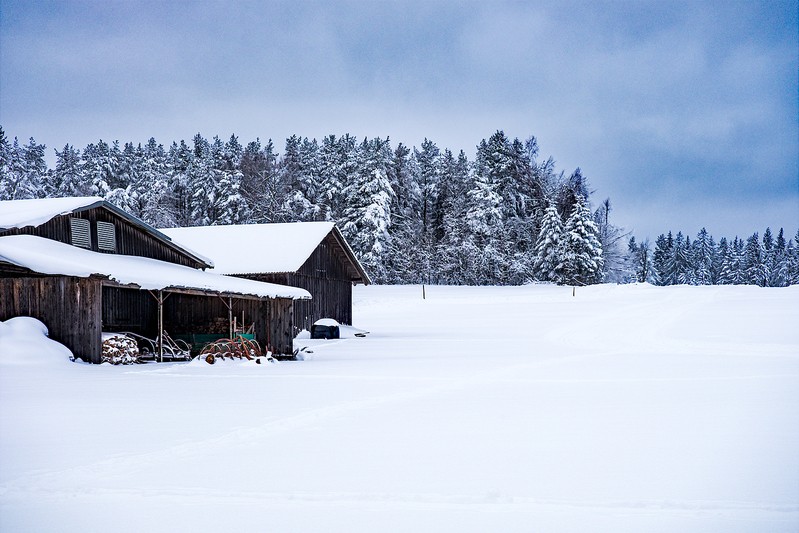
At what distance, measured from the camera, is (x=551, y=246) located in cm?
6638

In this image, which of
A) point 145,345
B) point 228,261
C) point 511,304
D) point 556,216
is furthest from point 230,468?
point 556,216

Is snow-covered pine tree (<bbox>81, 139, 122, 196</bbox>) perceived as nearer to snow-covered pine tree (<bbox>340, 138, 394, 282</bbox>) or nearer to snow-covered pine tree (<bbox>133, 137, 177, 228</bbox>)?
snow-covered pine tree (<bbox>133, 137, 177, 228</bbox>)

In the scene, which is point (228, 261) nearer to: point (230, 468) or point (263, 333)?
point (263, 333)

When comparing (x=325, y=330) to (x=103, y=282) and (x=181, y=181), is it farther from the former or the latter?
(x=181, y=181)

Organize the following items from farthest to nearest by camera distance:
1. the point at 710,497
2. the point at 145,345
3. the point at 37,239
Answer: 1. the point at 145,345
2. the point at 37,239
3. the point at 710,497

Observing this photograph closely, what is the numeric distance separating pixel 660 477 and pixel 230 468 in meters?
3.91

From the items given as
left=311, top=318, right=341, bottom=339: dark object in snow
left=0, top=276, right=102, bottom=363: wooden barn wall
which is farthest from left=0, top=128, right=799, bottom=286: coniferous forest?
left=0, top=276, right=102, bottom=363: wooden barn wall

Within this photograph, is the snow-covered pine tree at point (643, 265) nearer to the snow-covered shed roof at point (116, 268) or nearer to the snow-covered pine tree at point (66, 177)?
the snow-covered pine tree at point (66, 177)

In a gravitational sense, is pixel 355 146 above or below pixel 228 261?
above

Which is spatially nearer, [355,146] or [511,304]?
[511,304]

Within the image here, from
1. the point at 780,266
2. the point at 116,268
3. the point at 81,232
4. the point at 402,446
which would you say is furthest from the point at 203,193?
the point at 780,266

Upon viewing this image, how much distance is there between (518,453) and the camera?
7.02 metres

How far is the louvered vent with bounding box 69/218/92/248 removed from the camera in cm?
2078

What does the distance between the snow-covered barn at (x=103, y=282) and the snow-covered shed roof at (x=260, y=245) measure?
370 cm
